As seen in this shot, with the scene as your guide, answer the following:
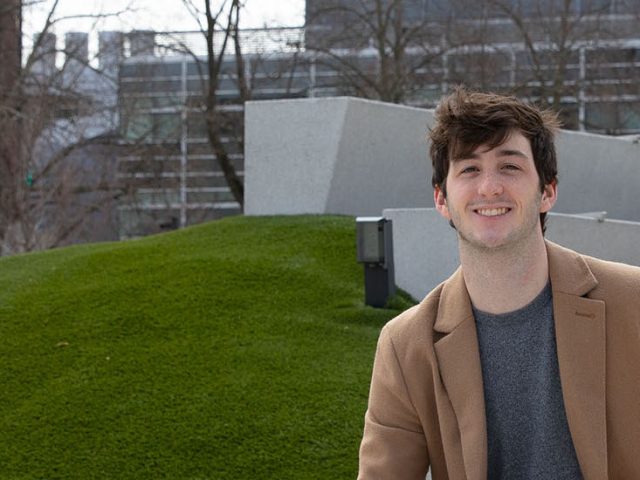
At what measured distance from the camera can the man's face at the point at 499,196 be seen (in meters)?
2.69

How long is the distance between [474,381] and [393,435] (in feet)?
0.87

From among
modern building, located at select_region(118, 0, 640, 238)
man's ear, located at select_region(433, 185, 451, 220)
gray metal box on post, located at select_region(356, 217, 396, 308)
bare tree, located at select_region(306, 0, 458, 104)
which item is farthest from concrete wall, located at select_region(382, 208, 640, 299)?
bare tree, located at select_region(306, 0, 458, 104)

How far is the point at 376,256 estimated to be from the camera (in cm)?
845

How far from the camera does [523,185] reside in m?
2.72

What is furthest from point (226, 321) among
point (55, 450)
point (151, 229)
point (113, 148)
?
point (151, 229)

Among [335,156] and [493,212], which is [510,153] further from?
[335,156]

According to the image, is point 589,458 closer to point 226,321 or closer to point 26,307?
point 226,321

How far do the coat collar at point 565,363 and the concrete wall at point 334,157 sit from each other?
29.6 ft

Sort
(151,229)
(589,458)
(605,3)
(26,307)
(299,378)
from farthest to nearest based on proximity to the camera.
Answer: (151,229) < (605,3) < (26,307) < (299,378) < (589,458)

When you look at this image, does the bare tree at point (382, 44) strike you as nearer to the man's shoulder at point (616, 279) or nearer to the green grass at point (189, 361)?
the green grass at point (189, 361)

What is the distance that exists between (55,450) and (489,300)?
3976 mm

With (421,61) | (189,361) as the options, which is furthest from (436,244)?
(421,61)

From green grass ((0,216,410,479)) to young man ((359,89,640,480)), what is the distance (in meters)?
2.97

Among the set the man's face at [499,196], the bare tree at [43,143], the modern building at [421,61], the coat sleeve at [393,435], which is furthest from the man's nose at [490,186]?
the modern building at [421,61]
